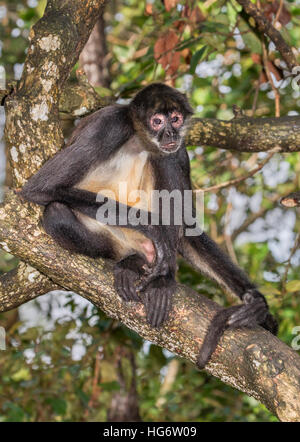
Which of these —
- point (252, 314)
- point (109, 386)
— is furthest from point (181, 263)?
point (252, 314)

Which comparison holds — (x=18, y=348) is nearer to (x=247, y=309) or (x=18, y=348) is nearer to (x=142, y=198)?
(x=142, y=198)

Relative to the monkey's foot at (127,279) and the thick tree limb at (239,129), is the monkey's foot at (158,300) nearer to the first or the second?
the monkey's foot at (127,279)

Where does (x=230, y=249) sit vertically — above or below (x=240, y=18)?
below

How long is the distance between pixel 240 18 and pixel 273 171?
10.2 ft

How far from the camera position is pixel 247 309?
11.7 feet

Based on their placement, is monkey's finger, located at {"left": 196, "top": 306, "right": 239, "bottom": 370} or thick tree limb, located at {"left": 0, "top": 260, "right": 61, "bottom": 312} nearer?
monkey's finger, located at {"left": 196, "top": 306, "right": 239, "bottom": 370}

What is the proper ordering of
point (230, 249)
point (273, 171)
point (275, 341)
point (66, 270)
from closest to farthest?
point (275, 341) < point (66, 270) < point (230, 249) < point (273, 171)

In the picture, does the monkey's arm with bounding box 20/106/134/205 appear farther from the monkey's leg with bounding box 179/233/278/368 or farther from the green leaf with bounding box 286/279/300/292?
the green leaf with bounding box 286/279/300/292

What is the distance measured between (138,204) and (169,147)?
0.60 metres

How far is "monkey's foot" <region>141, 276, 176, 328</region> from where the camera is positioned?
3.33 meters

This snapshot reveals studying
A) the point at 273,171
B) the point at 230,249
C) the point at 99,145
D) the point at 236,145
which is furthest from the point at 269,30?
the point at 273,171

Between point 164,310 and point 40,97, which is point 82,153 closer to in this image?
point 40,97

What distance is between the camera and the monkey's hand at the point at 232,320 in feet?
10.2

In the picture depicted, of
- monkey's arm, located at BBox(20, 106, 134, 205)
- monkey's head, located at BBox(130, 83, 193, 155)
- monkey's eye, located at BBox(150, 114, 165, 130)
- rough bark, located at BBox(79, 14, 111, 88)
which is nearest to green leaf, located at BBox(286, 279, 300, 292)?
monkey's head, located at BBox(130, 83, 193, 155)
